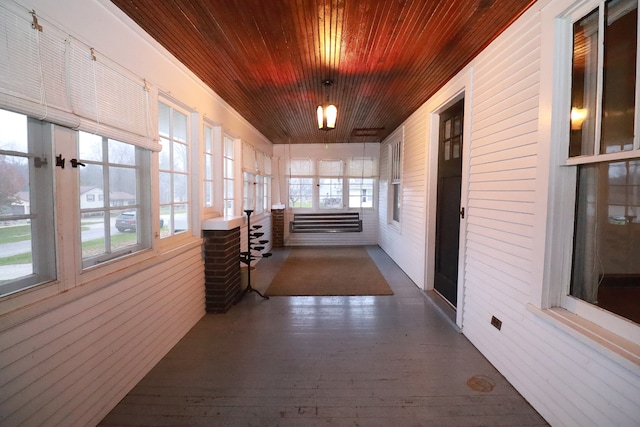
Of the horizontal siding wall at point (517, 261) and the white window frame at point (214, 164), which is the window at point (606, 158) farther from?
the white window frame at point (214, 164)

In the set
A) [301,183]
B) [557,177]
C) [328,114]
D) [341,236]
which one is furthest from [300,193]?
[557,177]

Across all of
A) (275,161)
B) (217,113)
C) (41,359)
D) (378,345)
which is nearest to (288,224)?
(275,161)

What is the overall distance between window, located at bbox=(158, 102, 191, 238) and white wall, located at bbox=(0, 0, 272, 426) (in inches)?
7.1

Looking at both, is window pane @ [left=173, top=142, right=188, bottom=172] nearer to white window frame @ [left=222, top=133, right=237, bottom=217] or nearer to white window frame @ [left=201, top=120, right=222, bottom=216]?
white window frame @ [left=201, top=120, right=222, bottom=216]

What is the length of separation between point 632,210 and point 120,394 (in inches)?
132

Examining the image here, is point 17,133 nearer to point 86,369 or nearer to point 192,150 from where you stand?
point 86,369

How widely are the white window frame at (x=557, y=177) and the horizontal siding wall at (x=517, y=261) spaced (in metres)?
0.08

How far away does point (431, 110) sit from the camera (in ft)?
13.3

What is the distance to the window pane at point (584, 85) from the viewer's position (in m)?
1.66

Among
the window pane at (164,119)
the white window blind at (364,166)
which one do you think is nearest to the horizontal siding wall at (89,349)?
the window pane at (164,119)

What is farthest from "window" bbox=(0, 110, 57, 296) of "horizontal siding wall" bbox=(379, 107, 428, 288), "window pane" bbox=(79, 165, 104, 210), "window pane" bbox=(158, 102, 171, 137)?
"horizontal siding wall" bbox=(379, 107, 428, 288)

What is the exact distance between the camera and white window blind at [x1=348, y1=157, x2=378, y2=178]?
7988 mm

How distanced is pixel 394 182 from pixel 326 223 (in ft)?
7.67

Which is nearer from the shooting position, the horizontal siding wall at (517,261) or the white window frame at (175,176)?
the horizontal siding wall at (517,261)
